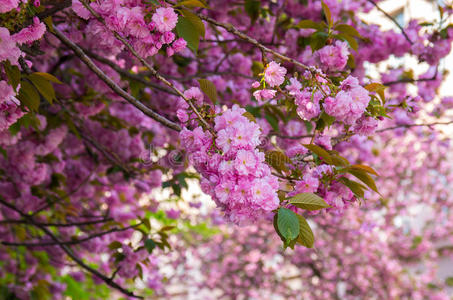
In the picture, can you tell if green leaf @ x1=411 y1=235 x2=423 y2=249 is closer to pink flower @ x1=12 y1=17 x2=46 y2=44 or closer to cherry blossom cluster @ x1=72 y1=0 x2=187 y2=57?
cherry blossom cluster @ x1=72 y1=0 x2=187 y2=57

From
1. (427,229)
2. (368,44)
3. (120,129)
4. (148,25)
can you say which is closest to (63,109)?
(120,129)

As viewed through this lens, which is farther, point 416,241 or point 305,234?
point 416,241

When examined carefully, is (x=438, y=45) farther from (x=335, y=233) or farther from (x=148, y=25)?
(x=335, y=233)

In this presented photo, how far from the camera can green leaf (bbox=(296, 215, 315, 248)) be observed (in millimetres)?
1097

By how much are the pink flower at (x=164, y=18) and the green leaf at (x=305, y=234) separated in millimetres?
651

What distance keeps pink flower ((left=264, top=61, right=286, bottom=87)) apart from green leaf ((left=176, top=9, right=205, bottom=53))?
0.77 feet

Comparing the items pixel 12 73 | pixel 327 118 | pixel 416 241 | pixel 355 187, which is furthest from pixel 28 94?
pixel 416 241

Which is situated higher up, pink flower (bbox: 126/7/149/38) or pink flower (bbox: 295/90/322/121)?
pink flower (bbox: 126/7/149/38)

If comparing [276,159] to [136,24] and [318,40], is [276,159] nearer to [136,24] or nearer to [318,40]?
[136,24]

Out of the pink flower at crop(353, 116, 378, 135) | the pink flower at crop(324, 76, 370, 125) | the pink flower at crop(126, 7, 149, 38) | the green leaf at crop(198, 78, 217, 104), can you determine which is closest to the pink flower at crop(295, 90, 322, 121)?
the pink flower at crop(324, 76, 370, 125)

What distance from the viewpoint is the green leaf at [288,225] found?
103 cm

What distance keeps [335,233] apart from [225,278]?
2.34 metres

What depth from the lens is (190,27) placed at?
1306mm

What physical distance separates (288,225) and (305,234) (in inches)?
3.2
